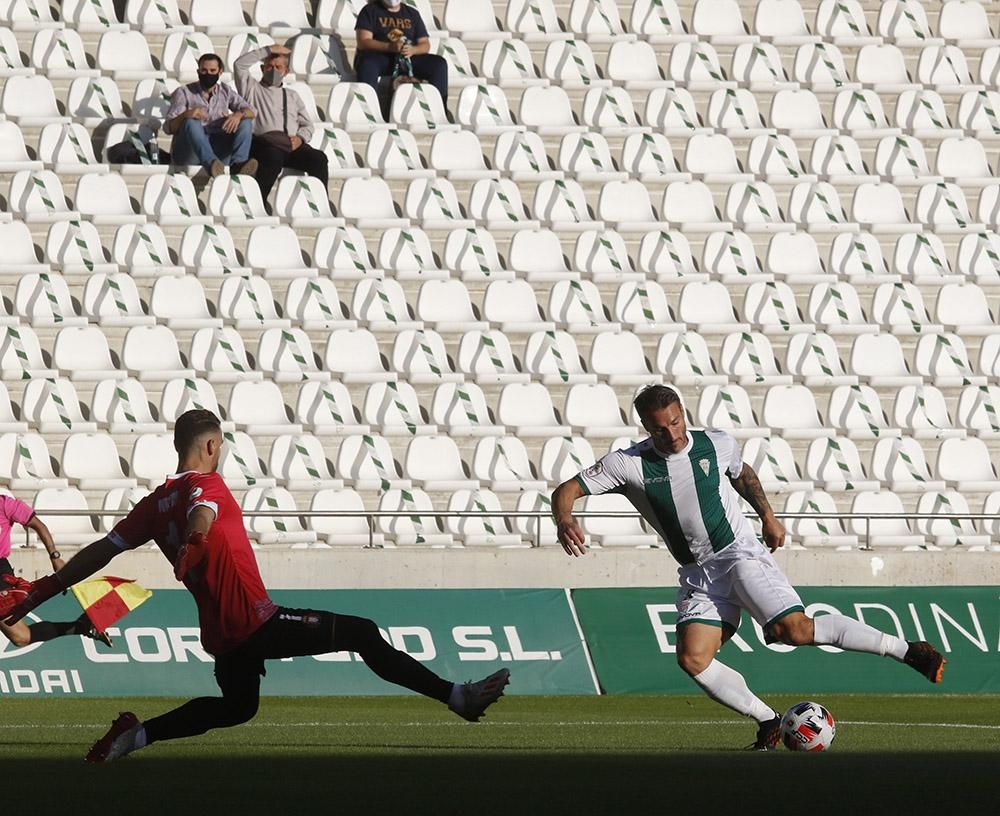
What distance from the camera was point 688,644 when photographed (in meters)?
9.45

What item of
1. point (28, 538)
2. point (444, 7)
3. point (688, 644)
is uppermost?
point (444, 7)

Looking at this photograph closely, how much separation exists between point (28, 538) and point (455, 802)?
1157 cm

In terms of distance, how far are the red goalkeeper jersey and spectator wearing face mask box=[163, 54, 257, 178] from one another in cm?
1186

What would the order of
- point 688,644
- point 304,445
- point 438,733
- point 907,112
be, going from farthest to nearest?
point 907,112 → point 304,445 → point 438,733 → point 688,644

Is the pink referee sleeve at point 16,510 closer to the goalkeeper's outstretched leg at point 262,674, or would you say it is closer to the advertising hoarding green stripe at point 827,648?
the advertising hoarding green stripe at point 827,648

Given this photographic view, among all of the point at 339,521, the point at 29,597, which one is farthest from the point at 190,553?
the point at 339,521

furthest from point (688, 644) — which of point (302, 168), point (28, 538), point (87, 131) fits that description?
point (87, 131)

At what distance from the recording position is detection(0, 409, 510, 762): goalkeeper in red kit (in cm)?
800

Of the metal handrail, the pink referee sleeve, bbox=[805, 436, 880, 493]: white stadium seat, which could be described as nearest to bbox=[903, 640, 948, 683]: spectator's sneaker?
the metal handrail

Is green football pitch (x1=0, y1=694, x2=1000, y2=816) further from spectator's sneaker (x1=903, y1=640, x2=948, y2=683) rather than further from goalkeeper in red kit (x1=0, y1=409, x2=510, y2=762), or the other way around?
spectator's sneaker (x1=903, y1=640, x2=948, y2=683)

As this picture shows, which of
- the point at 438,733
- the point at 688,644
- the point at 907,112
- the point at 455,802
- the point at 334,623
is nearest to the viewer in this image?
the point at 455,802

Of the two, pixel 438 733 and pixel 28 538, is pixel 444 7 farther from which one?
pixel 438 733

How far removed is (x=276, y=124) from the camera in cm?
1998

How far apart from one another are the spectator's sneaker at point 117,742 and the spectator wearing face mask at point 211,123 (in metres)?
12.1
